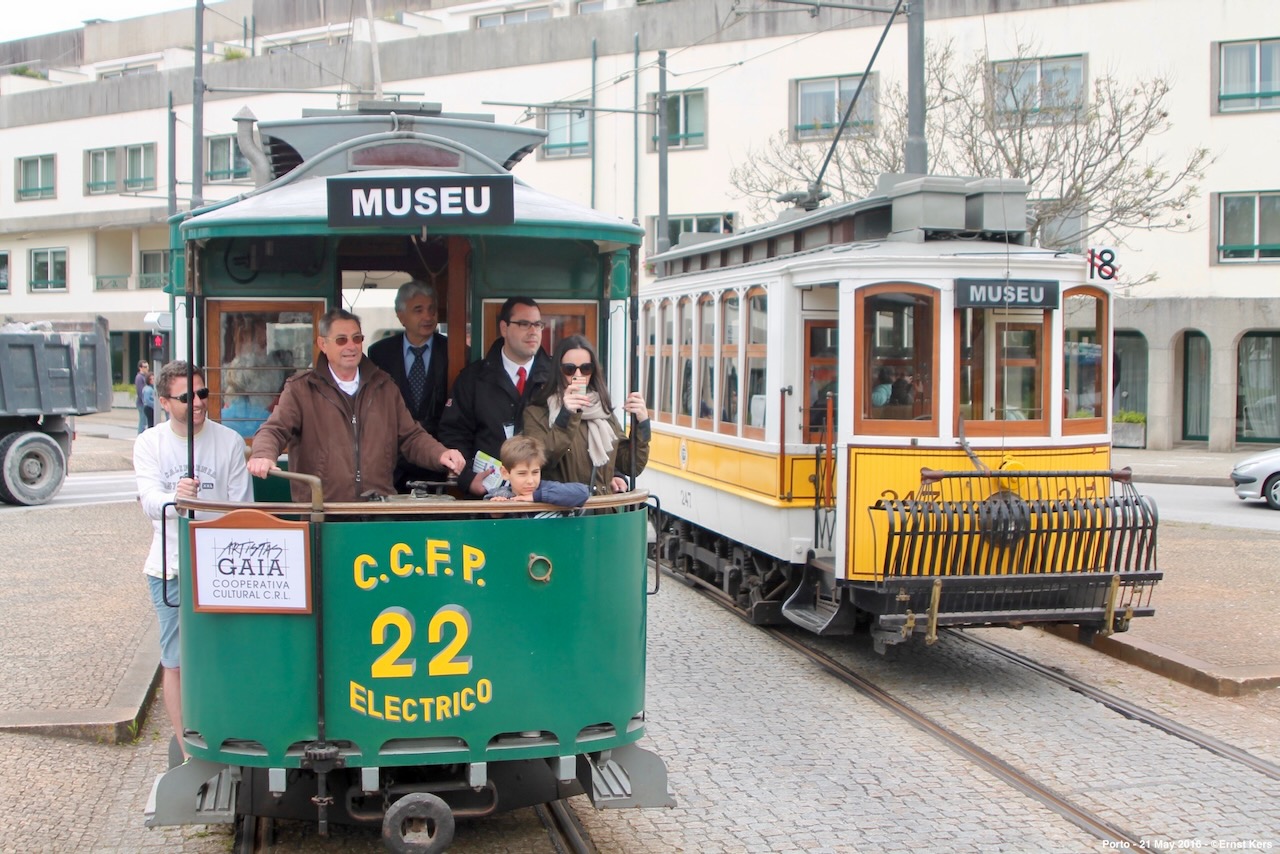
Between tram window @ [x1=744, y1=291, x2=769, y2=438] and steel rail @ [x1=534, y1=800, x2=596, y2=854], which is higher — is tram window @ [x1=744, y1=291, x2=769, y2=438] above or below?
above

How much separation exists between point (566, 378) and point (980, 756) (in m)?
3.27

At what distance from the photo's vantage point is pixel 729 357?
1191cm

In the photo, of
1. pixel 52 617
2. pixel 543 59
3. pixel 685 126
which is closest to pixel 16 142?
pixel 543 59

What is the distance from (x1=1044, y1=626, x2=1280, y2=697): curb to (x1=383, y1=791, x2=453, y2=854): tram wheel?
5.58m

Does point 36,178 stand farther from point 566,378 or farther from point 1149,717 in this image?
point 566,378

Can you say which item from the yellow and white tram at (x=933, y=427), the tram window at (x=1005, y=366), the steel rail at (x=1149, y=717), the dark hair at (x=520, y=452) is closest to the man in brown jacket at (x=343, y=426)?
the dark hair at (x=520, y=452)

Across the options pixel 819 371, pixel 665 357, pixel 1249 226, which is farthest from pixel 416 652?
pixel 1249 226

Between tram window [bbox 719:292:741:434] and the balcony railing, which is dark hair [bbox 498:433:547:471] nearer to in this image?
tram window [bbox 719:292:741:434]

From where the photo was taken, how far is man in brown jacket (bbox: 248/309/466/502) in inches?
236

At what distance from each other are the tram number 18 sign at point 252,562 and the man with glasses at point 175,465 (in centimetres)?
84

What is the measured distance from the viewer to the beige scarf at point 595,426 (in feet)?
20.4

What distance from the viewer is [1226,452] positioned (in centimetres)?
3089

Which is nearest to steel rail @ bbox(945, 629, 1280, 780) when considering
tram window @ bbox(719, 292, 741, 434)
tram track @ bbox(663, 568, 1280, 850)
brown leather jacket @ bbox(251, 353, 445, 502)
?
tram track @ bbox(663, 568, 1280, 850)

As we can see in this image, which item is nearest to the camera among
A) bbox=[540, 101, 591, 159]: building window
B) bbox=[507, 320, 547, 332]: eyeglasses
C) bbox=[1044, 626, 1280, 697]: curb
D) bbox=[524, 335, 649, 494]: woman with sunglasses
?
bbox=[524, 335, 649, 494]: woman with sunglasses
